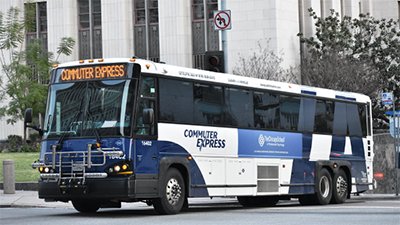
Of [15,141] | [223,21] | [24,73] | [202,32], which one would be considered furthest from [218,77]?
[15,141]

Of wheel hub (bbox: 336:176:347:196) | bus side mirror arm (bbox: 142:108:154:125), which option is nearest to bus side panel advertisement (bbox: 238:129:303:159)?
wheel hub (bbox: 336:176:347:196)

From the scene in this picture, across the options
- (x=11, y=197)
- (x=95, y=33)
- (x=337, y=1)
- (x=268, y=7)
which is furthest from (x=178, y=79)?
(x=337, y=1)

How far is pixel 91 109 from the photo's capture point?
15102 mm

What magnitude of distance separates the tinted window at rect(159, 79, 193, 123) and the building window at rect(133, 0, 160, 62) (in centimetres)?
3339

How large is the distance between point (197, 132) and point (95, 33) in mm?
35490

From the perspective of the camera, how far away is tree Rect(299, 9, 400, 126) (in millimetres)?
41750

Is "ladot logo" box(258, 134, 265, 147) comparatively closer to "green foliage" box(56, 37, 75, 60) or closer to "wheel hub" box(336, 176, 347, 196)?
"wheel hub" box(336, 176, 347, 196)

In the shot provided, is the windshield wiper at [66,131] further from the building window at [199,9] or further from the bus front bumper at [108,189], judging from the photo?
the building window at [199,9]

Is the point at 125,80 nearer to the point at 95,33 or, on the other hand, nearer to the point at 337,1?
the point at 95,33

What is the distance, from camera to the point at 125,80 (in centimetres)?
1512

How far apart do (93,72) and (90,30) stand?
3592 centimetres

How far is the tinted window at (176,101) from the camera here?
1576 centimetres

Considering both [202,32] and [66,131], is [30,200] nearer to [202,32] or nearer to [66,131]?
[66,131]

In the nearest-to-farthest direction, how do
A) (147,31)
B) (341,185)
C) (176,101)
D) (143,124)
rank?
(143,124), (176,101), (341,185), (147,31)
